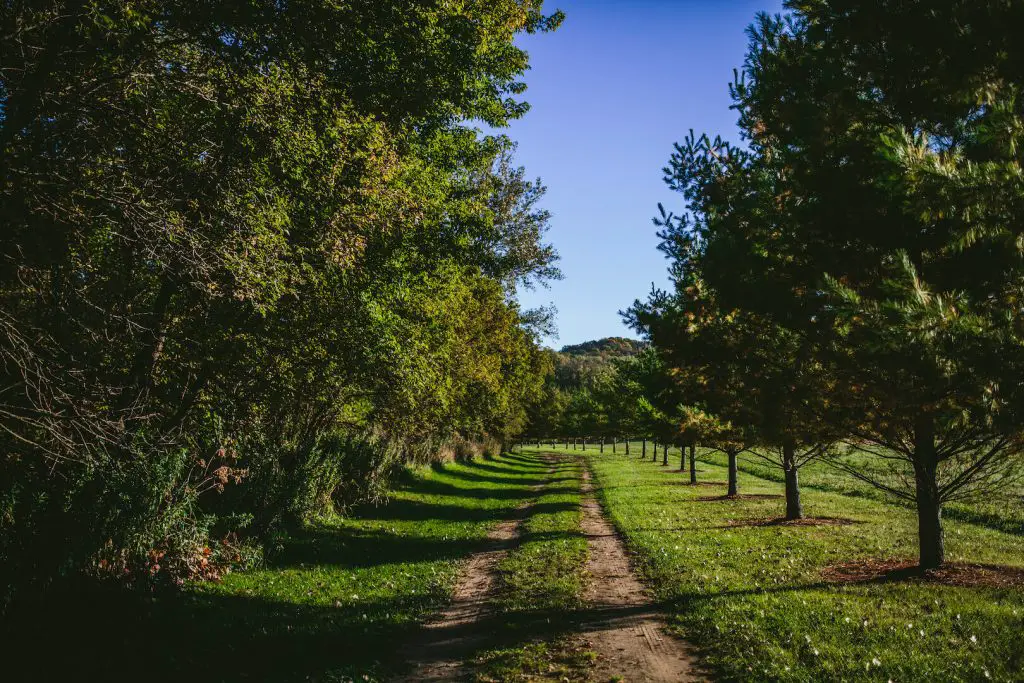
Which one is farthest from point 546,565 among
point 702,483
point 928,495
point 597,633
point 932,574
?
point 702,483

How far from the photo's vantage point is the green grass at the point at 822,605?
6629 millimetres

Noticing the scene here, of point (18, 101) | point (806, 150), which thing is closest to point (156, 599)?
point (18, 101)

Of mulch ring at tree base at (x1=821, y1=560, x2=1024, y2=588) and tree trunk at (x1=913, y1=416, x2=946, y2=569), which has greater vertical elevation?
tree trunk at (x1=913, y1=416, x2=946, y2=569)

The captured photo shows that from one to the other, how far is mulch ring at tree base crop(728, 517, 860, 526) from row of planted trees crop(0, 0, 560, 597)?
39.7ft

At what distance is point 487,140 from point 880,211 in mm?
12159

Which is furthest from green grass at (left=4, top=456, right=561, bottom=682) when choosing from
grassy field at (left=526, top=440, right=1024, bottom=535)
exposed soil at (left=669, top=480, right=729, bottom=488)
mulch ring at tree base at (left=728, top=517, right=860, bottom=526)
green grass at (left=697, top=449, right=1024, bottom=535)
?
exposed soil at (left=669, top=480, right=729, bottom=488)

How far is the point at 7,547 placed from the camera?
281 inches

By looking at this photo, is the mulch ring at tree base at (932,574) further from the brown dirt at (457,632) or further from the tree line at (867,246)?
the brown dirt at (457,632)

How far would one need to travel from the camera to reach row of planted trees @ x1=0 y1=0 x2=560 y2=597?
6.99m

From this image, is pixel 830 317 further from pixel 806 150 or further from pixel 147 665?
pixel 147 665

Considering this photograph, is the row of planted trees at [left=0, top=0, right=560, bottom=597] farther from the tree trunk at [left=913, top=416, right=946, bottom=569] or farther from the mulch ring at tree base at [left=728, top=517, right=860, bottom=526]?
the mulch ring at tree base at [left=728, top=517, right=860, bottom=526]

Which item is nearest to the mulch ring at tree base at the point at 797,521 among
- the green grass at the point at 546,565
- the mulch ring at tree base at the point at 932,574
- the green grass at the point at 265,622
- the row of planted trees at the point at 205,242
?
the green grass at the point at 546,565

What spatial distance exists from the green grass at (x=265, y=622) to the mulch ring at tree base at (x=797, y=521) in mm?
9721

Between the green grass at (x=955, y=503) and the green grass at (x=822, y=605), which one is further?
the green grass at (x=955, y=503)
